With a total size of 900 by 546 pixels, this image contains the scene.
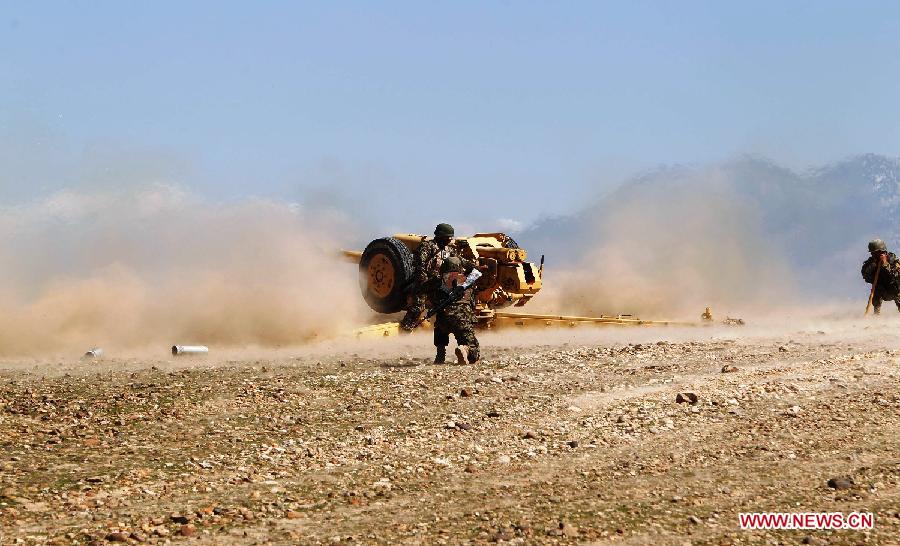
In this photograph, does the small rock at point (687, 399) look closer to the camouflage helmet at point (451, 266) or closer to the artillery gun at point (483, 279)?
the camouflage helmet at point (451, 266)

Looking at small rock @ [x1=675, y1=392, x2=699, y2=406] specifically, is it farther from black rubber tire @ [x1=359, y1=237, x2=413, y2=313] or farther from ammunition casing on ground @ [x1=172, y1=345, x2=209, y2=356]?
black rubber tire @ [x1=359, y1=237, x2=413, y2=313]

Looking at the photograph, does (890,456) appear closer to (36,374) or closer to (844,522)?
(844,522)

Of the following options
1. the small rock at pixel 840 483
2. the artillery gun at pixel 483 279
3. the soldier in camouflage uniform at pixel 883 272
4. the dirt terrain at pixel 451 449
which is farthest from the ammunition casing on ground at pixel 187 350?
the soldier in camouflage uniform at pixel 883 272

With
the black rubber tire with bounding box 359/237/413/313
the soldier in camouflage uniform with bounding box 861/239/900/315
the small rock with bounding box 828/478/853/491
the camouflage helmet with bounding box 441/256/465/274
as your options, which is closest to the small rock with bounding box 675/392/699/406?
the small rock with bounding box 828/478/853/491

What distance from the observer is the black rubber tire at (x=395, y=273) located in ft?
66.4

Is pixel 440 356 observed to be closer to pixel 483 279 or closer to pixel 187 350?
pixel 187 350

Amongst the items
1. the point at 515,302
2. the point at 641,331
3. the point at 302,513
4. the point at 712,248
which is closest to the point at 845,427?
the point at 302,513

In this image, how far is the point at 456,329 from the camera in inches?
598

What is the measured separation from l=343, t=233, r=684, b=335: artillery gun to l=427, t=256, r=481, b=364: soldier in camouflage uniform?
12.7 feet

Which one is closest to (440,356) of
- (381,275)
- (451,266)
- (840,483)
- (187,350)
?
(451,266)

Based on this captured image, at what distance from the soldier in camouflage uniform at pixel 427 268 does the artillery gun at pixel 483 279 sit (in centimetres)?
293

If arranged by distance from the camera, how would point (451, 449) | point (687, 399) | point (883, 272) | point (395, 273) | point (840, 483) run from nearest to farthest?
point (840, 483) < point (451, 449) < point (687, 399) < point (395, 273) < point (883, 272)

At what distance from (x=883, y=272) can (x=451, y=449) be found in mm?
15908

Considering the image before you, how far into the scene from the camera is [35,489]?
27.3ft
